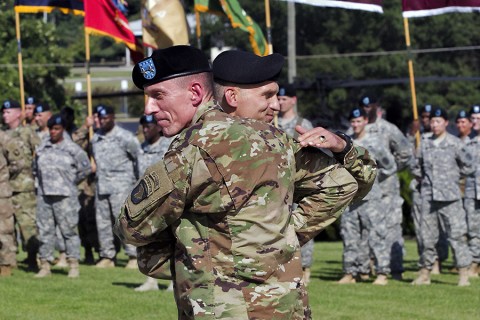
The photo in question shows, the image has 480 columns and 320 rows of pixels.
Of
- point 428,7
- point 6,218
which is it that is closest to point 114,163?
point 6,218

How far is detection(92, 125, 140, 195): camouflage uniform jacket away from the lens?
16156mm

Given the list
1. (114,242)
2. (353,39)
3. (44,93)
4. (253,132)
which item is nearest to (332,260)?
(114,242)

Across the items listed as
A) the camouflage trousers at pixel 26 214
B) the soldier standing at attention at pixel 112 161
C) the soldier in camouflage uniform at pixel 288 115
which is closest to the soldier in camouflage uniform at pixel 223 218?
the soldier in camouflage uniform at pixel 288 115

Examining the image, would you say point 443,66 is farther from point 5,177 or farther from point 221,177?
point 221,177

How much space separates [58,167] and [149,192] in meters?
10.7

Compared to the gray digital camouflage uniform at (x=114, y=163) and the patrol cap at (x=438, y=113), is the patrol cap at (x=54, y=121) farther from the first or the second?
the patrol cap at (x=438, y=113)

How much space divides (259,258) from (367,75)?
165ft

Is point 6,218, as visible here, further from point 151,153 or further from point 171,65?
point 171,65

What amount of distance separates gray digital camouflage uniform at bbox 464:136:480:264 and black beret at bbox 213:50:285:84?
10.7 metres

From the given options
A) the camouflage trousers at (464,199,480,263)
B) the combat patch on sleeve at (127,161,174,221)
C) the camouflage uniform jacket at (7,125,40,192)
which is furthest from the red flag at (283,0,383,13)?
the combat patch on sleeve at (127,161,174,221)

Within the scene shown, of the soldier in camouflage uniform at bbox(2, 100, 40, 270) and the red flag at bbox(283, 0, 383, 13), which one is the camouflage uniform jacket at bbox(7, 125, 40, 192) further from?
the red flag at bbox(283, 0, 383, 13)

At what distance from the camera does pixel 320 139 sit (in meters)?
4.73

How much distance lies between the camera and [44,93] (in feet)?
137

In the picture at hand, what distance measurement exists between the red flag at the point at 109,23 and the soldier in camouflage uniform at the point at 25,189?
1796 mm
